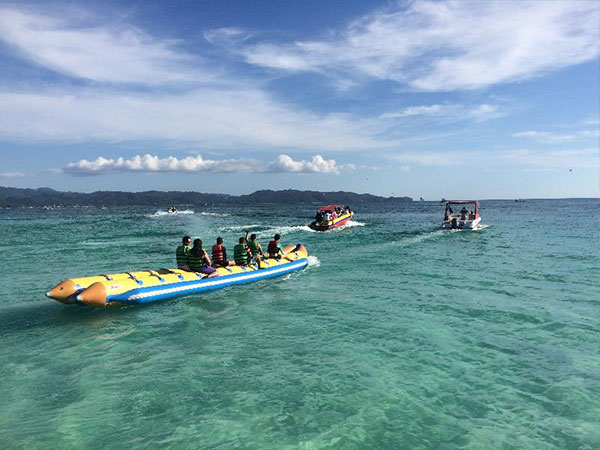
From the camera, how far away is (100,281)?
11.0 metres

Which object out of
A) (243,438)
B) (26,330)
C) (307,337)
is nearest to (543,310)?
(307,337)

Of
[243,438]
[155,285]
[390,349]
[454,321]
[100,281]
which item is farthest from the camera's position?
[155,285]

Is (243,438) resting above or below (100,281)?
below

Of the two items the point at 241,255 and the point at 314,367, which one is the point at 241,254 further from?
the point at 314,367

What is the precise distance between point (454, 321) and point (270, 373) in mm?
5360

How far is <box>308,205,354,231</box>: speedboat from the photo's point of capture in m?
34.7

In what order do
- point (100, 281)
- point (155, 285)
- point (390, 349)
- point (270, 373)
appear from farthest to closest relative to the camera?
1. point (155, 285)
2. point (100, 281)
3. point (390, 349)
4. point (270, 373)

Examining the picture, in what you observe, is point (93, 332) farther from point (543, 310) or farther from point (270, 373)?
point (543, 310)

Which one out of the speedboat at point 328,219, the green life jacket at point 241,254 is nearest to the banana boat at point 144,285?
the green life jacket at point 241,254

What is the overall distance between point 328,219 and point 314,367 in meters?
27.8

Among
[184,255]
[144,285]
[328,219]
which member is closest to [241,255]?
[184,255]

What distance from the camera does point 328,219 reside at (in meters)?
35.1

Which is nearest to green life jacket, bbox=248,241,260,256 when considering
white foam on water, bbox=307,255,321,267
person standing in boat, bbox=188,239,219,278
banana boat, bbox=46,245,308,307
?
banana boat, bbox=46,245,308,307

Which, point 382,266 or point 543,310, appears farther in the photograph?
point 382,266
